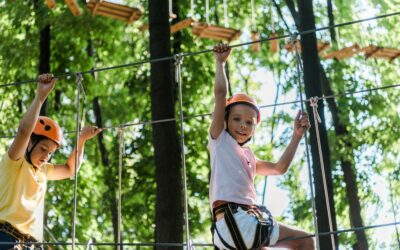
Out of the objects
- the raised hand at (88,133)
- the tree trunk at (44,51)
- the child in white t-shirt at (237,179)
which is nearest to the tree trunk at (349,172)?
the tree trunk at (44,51)

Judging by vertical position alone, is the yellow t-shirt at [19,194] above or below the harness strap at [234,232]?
above

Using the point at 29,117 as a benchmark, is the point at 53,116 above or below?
above

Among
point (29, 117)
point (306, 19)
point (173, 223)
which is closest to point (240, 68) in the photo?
point (306, 19)

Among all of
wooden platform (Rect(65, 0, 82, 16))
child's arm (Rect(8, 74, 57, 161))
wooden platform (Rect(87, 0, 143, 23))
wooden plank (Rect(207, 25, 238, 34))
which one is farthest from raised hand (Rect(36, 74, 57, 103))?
wooden plank (Rect(207, 25, 238, 34))

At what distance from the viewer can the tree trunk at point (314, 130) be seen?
6.01m

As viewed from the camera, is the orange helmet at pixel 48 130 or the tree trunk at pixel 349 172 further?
the tree trunk at pixel 349 172

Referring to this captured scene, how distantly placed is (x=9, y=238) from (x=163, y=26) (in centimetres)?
311

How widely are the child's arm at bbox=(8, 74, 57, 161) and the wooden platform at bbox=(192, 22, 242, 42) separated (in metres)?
4.14

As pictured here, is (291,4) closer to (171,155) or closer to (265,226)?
(171,155)

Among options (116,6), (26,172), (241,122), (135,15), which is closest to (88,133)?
(26,172)

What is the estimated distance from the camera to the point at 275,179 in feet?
35.8

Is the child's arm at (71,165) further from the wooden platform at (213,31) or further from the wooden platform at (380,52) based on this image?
the wooden platform at (380,52)

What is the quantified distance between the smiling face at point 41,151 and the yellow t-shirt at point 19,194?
0.05m

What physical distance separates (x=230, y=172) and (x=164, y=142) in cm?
260
